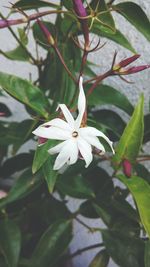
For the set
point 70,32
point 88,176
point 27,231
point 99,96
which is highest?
point 70,32

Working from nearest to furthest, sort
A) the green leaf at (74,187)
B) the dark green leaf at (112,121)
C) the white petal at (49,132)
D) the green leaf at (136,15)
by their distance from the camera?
1. the white petal at (49,132)
2. the green leaf at (136,15)
3. the green leaf at (74,187)
4. the dark green leaf at (112,121)

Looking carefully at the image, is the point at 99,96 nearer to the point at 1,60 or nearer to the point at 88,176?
the point at 88,176

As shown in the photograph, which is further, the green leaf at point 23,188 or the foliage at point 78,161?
the green leaf at point 23,188

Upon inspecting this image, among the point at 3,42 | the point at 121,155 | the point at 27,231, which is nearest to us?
the point at 121,155

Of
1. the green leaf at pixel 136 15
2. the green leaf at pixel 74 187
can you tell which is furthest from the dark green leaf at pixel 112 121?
the green leaf at pixel 136 15

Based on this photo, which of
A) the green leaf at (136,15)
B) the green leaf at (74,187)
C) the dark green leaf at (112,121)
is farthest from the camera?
the dark green leaf at (112,121)

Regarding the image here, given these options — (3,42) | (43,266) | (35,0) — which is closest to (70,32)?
(35,0)

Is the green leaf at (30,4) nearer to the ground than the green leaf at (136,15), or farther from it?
farther from it

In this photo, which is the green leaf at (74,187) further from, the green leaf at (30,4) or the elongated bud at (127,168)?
the green leaf at (30,4)
